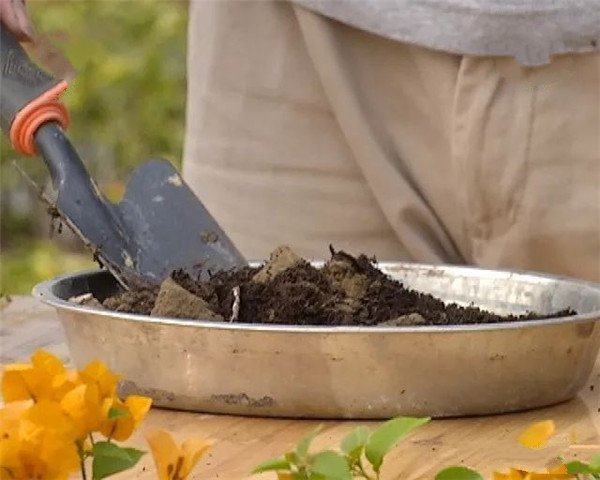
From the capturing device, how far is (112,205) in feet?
3.74

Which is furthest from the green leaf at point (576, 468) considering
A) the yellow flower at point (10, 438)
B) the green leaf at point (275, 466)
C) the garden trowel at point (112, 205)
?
the garden trowel at point (112, 205)

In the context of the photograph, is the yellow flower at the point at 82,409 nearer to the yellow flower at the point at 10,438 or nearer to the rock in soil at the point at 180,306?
the yellow flower at the point at 10,438

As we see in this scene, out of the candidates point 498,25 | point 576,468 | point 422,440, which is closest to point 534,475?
point 576,468

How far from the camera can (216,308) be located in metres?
0.98

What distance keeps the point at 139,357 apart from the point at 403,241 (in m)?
0.55

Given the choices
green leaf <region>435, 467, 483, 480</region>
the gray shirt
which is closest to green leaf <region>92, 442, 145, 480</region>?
green leaf <region>435, 467, 483, 480</region>

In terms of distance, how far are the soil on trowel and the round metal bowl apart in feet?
0.10

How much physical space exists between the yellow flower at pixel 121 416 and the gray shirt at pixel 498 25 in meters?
0.70

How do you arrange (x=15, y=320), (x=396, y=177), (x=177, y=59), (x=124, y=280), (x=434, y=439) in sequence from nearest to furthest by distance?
(x=434, y=439)
(x=124, y=280)
(x=15, y=320)
(x=396, y=177)
(x=177, y=59)

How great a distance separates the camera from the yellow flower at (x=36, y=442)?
58 cm

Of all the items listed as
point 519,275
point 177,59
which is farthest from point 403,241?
point 177,59

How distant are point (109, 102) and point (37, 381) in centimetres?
313

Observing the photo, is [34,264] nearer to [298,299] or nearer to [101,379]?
[298,299]

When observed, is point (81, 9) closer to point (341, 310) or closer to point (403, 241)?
point (403, 241)
